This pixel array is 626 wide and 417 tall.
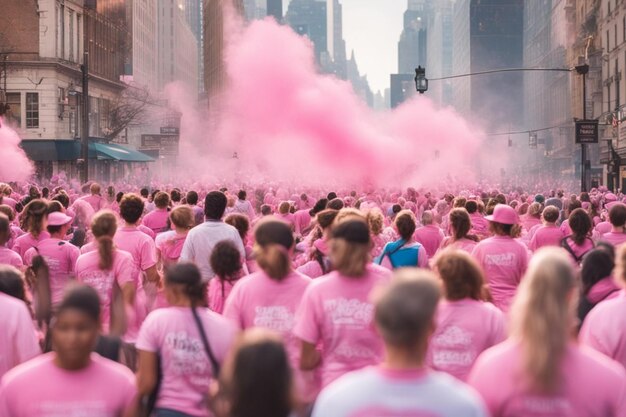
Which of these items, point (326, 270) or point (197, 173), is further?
point (197, 173)

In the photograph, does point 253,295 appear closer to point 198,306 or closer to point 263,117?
point 198,306

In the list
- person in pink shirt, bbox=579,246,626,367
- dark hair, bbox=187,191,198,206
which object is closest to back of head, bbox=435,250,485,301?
person in pink shirt, bbox=579,246,626,367

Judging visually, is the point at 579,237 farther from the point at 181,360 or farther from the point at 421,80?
the point at 421,80

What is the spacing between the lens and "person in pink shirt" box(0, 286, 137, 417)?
3.97 meters

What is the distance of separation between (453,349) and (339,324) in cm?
63

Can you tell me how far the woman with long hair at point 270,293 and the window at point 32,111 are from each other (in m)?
45.8

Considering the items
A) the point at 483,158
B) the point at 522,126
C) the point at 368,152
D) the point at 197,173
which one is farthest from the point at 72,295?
the point at 522,126

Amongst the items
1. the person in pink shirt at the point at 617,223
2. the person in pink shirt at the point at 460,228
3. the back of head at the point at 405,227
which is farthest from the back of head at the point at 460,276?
the person in pink shirt at the point at 617,223

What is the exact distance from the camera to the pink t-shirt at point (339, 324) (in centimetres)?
529

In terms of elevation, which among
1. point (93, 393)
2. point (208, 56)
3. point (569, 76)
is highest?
point (208, 56)

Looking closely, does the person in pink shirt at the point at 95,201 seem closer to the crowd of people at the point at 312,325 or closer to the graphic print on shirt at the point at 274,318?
the crowd of people at the point at 312,325

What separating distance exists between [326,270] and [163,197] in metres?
5.21

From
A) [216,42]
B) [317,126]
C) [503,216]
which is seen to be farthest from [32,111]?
[216,42]

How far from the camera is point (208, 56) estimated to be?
136750 mm
